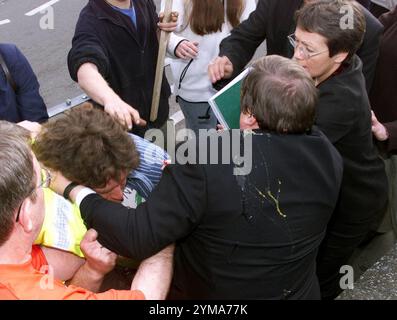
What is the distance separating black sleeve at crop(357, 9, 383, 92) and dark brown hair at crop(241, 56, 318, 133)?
1.06 metres

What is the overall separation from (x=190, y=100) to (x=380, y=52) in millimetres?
1327

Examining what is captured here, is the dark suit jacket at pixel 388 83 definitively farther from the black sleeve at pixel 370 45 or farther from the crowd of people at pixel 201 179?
the black sleeve at pixel 370 45

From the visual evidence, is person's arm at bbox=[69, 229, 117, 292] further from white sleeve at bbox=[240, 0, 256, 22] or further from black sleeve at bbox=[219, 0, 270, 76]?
white sleeve at bbox=[240, 0, 256, 22]

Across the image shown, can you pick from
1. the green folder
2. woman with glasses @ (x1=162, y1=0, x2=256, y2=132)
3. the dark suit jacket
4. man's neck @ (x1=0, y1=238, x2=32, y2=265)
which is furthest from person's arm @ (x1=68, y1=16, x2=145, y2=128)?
the dark suit jacket

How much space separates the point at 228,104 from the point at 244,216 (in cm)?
74

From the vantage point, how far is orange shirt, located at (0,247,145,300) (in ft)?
5.28

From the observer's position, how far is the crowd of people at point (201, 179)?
182 centimetres

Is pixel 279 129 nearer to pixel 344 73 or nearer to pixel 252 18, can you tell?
pixel 344 73

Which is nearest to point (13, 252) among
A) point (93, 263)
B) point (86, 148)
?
point (93, 263)

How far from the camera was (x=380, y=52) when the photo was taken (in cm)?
308

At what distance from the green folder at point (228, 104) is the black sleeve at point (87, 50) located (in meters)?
0.78

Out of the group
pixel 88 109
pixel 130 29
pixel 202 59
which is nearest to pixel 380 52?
pixel 202 59

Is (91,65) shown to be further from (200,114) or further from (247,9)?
(247,9)

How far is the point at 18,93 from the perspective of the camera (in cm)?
298
